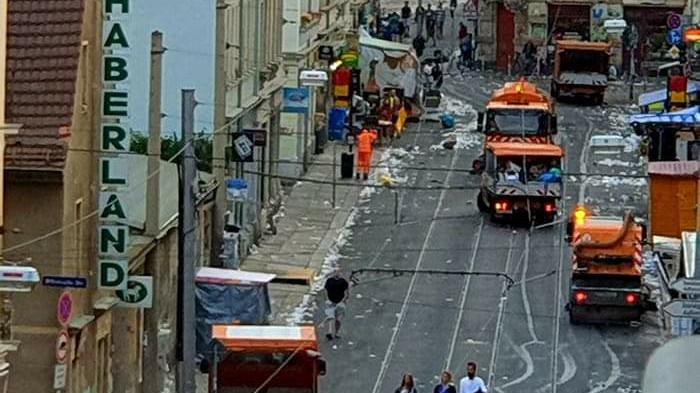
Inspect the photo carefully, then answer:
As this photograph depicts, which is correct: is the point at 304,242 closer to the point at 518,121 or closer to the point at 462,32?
the point at 518,121

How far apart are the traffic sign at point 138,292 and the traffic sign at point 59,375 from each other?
72.1 inches

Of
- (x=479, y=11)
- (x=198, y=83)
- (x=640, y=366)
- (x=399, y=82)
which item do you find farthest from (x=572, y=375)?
(x=479, y=11)

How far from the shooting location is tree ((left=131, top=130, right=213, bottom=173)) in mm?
31547

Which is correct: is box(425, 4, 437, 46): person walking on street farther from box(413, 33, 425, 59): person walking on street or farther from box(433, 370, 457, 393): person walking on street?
box(433, 370, 457, 393): person walking on street

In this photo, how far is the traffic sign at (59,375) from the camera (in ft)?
79.4

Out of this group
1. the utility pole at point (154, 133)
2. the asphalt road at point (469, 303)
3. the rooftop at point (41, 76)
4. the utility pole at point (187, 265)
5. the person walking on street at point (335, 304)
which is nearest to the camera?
the utility pole at point (187, 265)

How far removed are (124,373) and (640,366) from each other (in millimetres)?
8922

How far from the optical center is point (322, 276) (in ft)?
126

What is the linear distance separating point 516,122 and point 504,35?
91.9 feet

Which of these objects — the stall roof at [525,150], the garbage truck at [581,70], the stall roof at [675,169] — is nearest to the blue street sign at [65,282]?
the stall roof at [675,169]

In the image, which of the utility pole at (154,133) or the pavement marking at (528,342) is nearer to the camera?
the utility pole at (154,133)

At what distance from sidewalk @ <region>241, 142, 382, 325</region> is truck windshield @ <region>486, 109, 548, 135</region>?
13.2ft

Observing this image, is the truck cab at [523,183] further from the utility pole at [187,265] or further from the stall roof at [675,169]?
the utility pole at [187,265]

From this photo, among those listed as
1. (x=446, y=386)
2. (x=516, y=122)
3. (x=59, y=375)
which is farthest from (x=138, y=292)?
(x=516, y=122)
